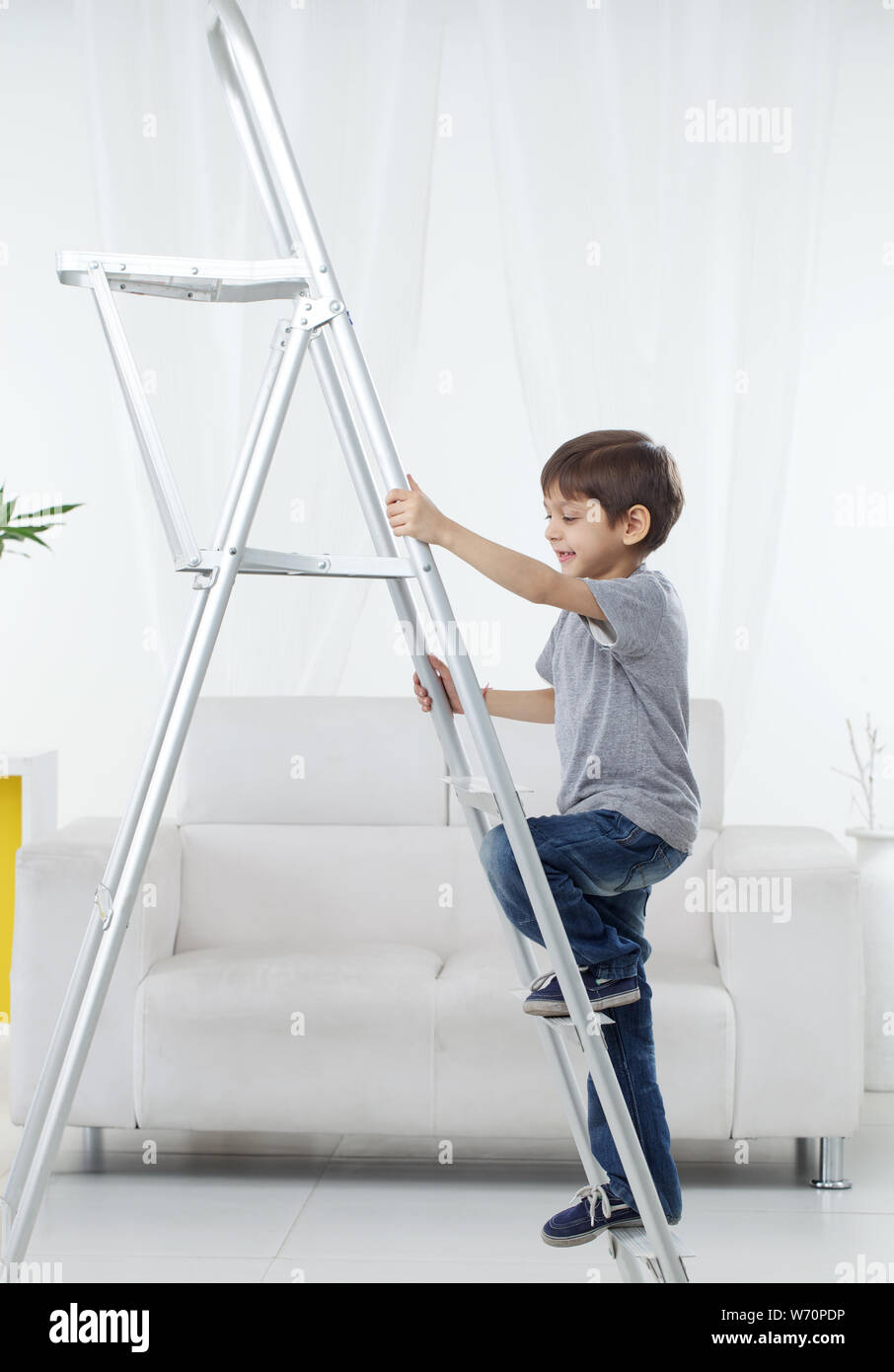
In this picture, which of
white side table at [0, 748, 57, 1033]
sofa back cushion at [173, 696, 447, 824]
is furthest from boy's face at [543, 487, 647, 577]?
white side table at [0, 748, 57, 1033]

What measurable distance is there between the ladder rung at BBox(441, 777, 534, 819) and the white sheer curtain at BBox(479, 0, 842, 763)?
153 centimetres

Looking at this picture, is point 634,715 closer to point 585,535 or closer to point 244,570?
point 585,535

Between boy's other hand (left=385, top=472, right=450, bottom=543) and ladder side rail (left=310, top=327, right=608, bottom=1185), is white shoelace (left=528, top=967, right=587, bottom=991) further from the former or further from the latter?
boy's other hand (left=385, top=472, right=450, bottom=543)

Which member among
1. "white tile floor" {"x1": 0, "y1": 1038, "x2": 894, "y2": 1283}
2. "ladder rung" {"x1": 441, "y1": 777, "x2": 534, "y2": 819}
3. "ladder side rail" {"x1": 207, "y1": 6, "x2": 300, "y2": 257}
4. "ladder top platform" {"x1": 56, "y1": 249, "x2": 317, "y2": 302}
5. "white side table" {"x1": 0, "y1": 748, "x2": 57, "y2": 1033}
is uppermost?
"ladder side rail" {"x1": 207, "y1": 6, "x2": 300, "y2": 257}

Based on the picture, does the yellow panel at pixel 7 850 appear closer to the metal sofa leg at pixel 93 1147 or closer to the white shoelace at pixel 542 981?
the metal sofa leg at pixel 93 1147

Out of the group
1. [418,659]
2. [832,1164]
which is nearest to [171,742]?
[418,659]

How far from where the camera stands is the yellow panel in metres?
3.30

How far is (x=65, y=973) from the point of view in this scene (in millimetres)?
2416

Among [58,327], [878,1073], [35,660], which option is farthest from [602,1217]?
[58,327]

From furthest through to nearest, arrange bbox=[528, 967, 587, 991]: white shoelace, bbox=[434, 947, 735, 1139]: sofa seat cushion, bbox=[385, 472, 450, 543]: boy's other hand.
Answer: bbox=[434, 947, 735, 1139]: sofa seat cushion → bbox=[528, 967, 587, 991]: white shoelace → bbox=[385, 472, 450, 543]: boy's other hand

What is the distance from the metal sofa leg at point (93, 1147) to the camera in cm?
246

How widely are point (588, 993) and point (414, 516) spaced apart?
23.6 inches

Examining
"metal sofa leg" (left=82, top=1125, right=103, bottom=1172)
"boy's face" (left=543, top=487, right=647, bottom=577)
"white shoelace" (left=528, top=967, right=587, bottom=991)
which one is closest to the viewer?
"white shoelace" (left=528, top=967, right=587, bottom=991)
